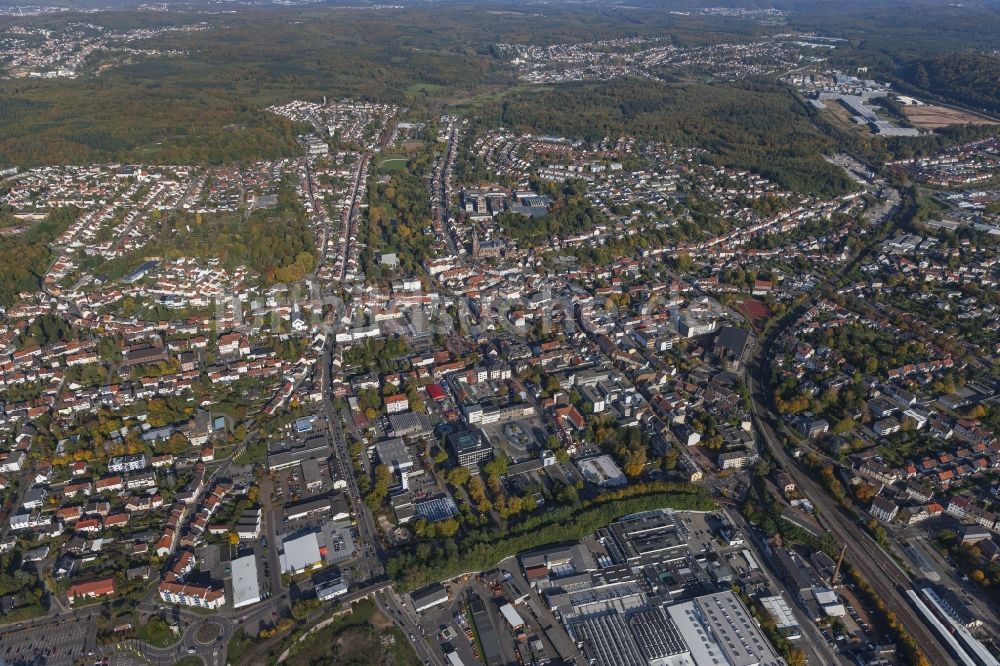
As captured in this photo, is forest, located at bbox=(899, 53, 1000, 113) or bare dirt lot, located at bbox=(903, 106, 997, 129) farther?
forest, located at bbox=(899, 53, 1000, 113)

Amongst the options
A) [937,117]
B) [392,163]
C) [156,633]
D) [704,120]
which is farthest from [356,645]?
[937,117]

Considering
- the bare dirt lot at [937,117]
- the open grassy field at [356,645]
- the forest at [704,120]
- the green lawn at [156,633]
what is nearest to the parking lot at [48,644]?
the green lawn at [156,633]

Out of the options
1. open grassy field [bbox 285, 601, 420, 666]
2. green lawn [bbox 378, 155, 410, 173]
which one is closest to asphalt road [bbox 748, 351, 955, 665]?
open grassy field [bbox 285, 601, 420, 666]

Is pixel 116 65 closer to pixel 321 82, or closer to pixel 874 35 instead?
pixel 321 82

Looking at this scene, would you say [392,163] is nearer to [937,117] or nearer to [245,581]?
[245,581]

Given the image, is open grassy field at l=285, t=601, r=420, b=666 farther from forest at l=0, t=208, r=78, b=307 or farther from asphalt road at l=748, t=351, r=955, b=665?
forest at l=0, t=208, r=78, b=307

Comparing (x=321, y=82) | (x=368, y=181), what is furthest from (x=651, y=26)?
(x=368, y=181)

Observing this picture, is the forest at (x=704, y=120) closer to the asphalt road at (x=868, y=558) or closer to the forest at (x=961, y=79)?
the forest at (x=961, y=79)
